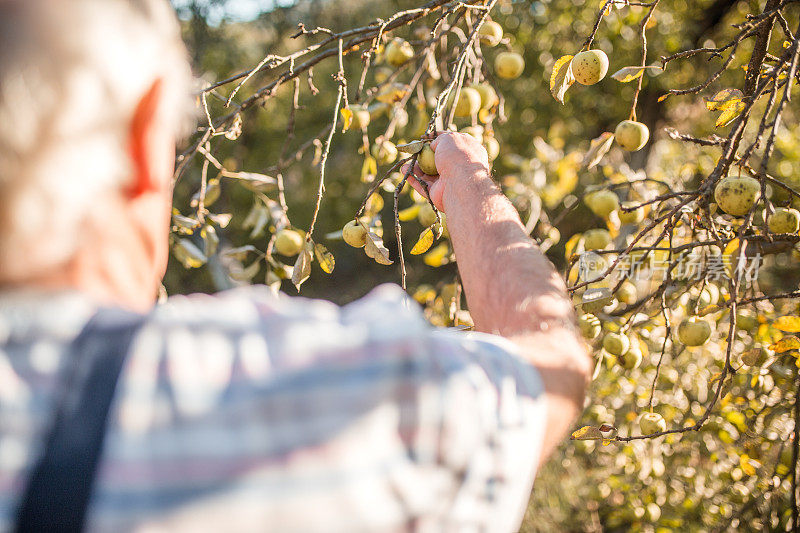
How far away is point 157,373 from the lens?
0.50m

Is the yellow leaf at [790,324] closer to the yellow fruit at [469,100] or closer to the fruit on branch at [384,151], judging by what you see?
the yellow fruit at [469,100]

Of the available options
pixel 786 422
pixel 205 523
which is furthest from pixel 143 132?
pixel 786 422

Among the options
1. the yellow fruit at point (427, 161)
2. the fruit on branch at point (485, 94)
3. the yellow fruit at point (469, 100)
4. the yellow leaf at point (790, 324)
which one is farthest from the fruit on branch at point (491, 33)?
the yellow leaf at point (790, 324)

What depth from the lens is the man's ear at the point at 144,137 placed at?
23.0 inches

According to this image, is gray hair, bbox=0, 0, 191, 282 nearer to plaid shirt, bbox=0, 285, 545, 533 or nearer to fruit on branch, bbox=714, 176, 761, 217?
plaid shirt, bbox=0, 285, 545, 533

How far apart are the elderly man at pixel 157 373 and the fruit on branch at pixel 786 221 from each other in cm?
113

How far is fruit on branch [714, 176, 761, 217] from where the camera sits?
1.18 meters

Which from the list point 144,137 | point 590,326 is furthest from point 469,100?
point 144,137

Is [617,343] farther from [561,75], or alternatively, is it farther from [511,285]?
[511,285]

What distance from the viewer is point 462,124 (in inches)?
200

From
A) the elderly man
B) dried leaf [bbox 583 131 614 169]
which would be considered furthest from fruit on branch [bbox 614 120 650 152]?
the elderly man

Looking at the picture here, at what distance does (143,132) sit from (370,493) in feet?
1.28

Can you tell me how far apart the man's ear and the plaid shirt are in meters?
0.13

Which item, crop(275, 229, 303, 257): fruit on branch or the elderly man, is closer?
the elderly man
